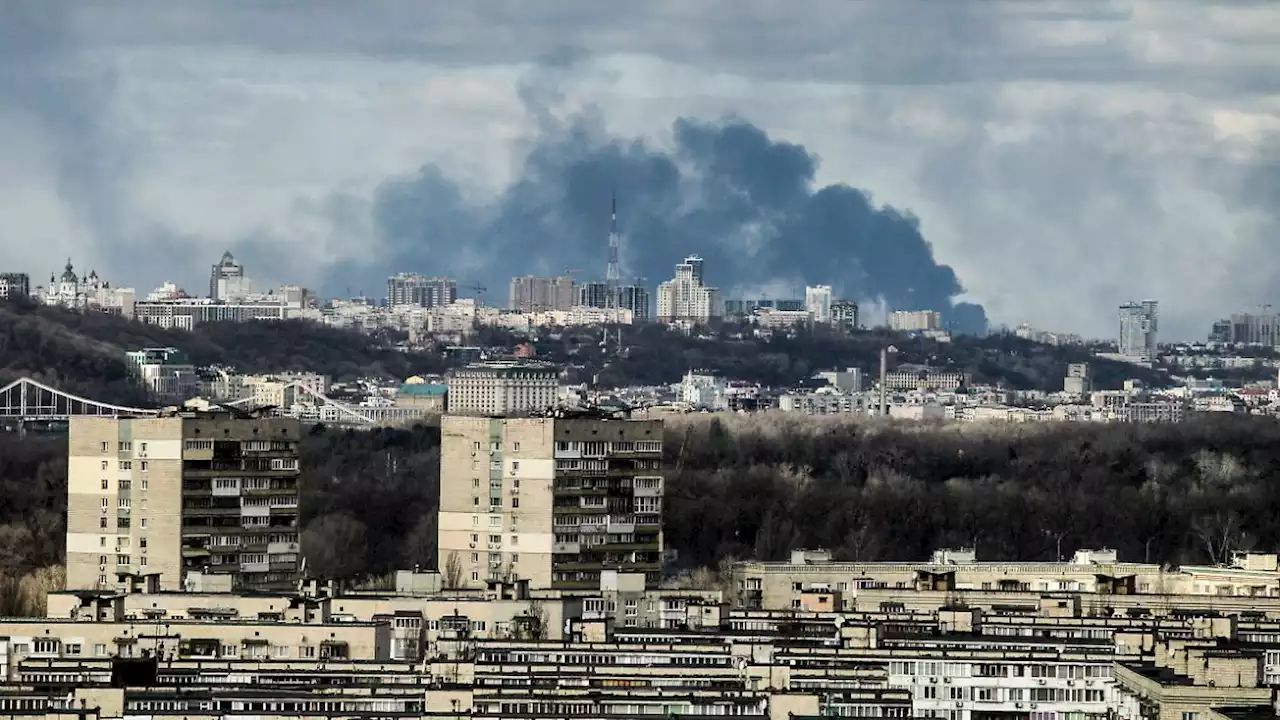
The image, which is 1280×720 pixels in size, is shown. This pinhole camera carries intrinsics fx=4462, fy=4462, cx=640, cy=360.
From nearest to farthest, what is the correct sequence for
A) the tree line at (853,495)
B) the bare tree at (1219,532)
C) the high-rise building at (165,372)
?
the bare tree at (1219,532) → the tree line at (853,495) → the high-rise building at (165,372)

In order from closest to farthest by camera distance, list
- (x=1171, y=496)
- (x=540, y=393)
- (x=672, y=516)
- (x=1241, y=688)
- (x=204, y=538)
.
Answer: (x=1241, y=688) < (x=204, y=538) < (x=672, y=516) < (x=1171, y=496) < (x=540, y=393)

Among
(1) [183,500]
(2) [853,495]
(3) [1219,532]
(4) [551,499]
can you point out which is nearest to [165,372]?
(2) [853,495]

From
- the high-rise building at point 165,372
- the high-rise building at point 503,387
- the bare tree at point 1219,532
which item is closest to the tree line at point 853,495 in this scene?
the bare tree at point 1219,532

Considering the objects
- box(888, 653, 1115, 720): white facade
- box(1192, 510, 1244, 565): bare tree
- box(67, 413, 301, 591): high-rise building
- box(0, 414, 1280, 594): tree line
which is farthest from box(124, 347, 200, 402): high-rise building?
box(888, 653, 1115, 720): white facade

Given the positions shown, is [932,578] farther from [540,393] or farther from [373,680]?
[540,393]

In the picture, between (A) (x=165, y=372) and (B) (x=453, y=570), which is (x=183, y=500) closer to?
(B) (x=453, y=570)

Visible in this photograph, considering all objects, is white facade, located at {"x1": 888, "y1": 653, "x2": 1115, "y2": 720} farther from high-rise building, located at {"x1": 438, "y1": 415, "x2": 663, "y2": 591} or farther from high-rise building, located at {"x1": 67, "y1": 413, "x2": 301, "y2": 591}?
high-rise building, located at {"x1": 438, "y1": 415, "x2": 663, "y2": 591}

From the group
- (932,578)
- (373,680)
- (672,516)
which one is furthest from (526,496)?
(373,680)

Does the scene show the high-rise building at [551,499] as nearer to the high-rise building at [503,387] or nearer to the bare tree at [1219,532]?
the bare tree at [1219,532]
